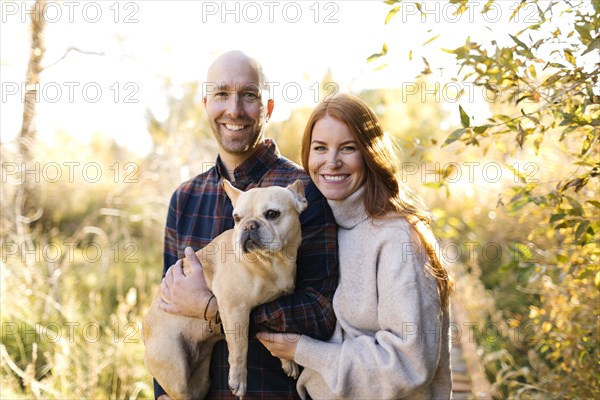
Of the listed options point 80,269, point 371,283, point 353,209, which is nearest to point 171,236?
point 353,209

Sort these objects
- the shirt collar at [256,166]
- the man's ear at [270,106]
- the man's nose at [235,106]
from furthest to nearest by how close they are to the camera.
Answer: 1. the man's ear at [270,106]
2. the shirt collar at [256,166]
3. the man's nose at [235,106]

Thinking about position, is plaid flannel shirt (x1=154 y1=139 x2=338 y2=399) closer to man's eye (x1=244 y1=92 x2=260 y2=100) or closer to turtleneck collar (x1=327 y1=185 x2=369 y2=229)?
turtleneck collar (x1=327 y1=185 x2=369 y2=229)

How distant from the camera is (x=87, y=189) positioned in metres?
12.2

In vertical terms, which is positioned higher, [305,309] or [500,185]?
[500,185]

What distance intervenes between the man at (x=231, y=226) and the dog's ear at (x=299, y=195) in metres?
0.10

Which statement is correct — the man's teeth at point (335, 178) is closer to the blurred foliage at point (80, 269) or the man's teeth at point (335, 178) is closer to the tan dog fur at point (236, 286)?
the tan dog fur at point (236, 286)

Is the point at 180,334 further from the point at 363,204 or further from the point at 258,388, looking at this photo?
the point at 363,204

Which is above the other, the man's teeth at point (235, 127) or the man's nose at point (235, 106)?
the man's nose at point (235, 106)

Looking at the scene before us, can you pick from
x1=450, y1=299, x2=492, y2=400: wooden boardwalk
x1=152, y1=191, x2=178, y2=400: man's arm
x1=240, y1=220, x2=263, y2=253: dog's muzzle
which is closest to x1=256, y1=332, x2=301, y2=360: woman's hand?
x1=240, y1=220, x2=263, y2=253: dog's muzzle

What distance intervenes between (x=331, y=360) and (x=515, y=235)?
5.68m

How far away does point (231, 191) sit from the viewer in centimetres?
325

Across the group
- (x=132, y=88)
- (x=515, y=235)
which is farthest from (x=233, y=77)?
(x=515, y=235)

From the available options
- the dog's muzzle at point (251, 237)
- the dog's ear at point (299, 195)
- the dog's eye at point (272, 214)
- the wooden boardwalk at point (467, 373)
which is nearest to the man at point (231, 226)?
the dog's ear at point (299, 195)

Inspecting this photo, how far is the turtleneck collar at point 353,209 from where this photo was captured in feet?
10.1
